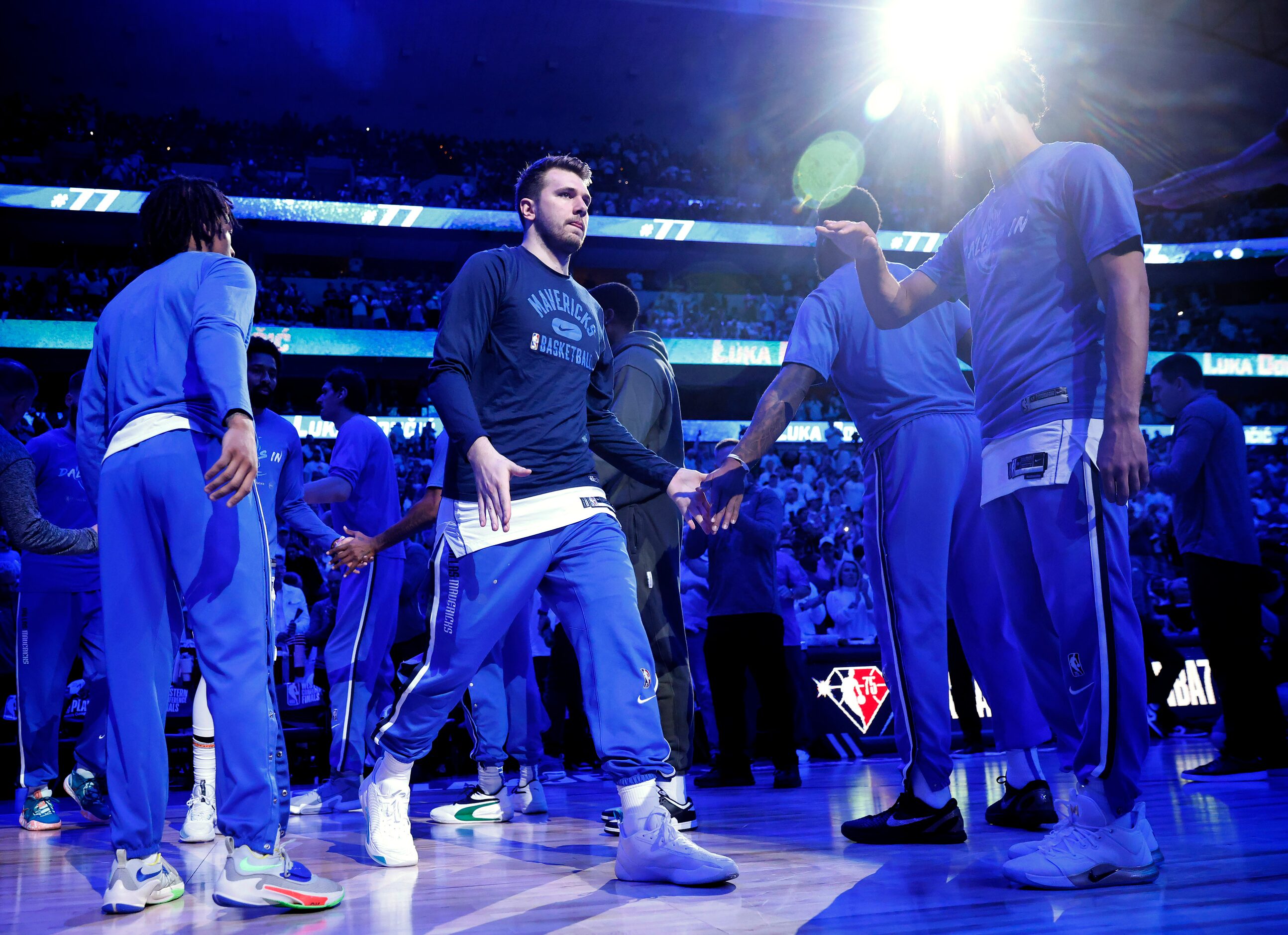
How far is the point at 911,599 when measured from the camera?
2740mm

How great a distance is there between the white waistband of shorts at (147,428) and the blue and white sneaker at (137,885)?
33.8 inches

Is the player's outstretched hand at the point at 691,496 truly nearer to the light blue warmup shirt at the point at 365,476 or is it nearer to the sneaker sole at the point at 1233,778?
the light blue warmup shirt at the point at 365,476

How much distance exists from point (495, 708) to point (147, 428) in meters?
2.01

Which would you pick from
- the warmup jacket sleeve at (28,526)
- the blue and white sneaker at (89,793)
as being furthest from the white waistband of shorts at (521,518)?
the blue and white sneaker at (89,793)

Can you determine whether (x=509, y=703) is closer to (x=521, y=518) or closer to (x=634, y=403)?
(x=634, y=403)

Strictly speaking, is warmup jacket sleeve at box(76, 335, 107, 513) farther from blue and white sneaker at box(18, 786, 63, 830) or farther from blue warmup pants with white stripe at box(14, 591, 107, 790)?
blue and white sneaker at box(18, 786, 63, 830)

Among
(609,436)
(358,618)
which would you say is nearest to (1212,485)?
(609,436)

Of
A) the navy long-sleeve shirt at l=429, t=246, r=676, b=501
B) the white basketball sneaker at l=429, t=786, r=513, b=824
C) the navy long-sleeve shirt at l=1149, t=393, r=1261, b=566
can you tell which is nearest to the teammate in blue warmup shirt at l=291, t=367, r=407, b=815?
the white basketball sneaker at l=429, t=786, r=513, b=824

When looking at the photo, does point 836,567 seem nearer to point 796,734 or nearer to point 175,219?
point 796,734

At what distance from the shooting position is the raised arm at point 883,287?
2584mm

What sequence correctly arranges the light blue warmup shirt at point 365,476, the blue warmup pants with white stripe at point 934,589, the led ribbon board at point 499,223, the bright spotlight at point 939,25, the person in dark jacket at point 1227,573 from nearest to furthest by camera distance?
1. the blue warmup pants with white stripe at point 934,589
2. the person in dark jacket at point 1227,573
3. the light blue warmup shirt at point 365,476
4. the bright spotlight at point 939,25
5. the led ribbon board at point 499,223

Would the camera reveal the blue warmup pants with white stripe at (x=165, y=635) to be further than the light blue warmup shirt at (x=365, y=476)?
No

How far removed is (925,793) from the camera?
2641mm

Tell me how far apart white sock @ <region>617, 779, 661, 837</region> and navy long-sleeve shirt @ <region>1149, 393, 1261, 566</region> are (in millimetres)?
2842
